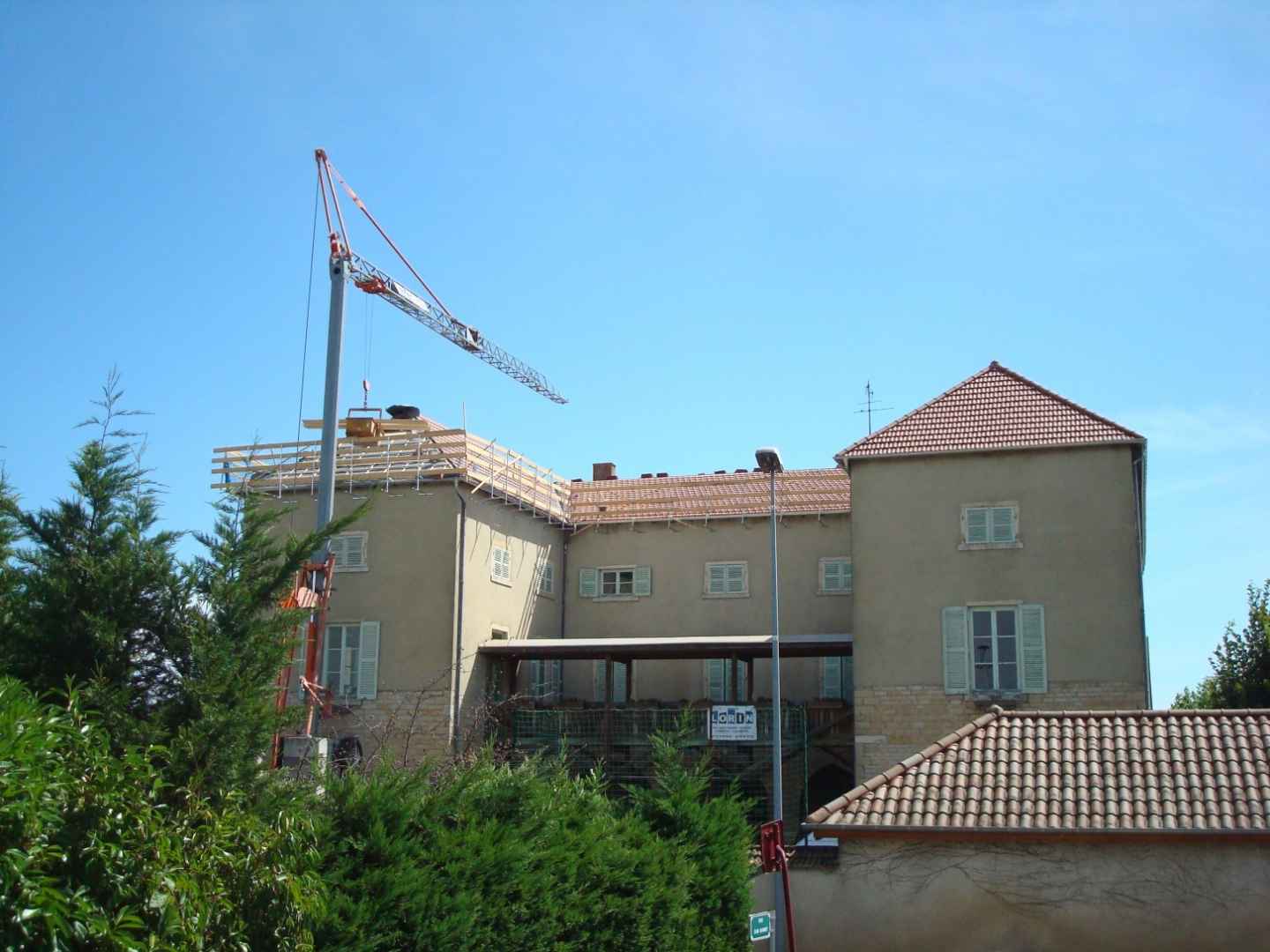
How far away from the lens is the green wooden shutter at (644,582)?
3462 centimetres

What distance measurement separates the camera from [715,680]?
3378cm

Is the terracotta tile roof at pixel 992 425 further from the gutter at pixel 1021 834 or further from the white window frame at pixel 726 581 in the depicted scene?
the gutter at pixel 1021 834

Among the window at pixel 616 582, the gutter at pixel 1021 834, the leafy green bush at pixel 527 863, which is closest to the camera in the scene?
the leafy green bush at pixel 527 863

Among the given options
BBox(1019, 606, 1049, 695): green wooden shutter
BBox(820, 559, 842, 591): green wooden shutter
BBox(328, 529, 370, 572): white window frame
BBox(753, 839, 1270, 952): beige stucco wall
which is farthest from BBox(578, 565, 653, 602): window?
BBox(753, 839, 1270, 952): beige stucco wall

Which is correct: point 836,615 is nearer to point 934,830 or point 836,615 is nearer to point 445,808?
point 934,830

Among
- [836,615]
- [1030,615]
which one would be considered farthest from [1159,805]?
[836,615]

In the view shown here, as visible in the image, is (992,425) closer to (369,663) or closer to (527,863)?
(369,663)

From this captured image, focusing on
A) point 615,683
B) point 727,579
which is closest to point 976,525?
point 727,579

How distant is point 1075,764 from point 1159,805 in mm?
1341

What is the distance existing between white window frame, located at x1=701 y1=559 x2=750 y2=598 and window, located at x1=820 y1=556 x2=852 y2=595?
198 centimetres

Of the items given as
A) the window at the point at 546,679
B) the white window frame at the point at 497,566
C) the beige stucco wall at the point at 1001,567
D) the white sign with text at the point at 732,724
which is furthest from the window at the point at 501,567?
the white sign with text at the point at 732,724

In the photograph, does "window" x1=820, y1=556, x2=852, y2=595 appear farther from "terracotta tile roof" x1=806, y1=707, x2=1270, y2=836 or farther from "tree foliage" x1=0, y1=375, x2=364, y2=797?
"tree foliage" x1=0, y1=375, x2=364, y2=797

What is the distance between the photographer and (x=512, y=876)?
10.4m

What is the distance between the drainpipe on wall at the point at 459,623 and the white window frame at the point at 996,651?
11065mm
